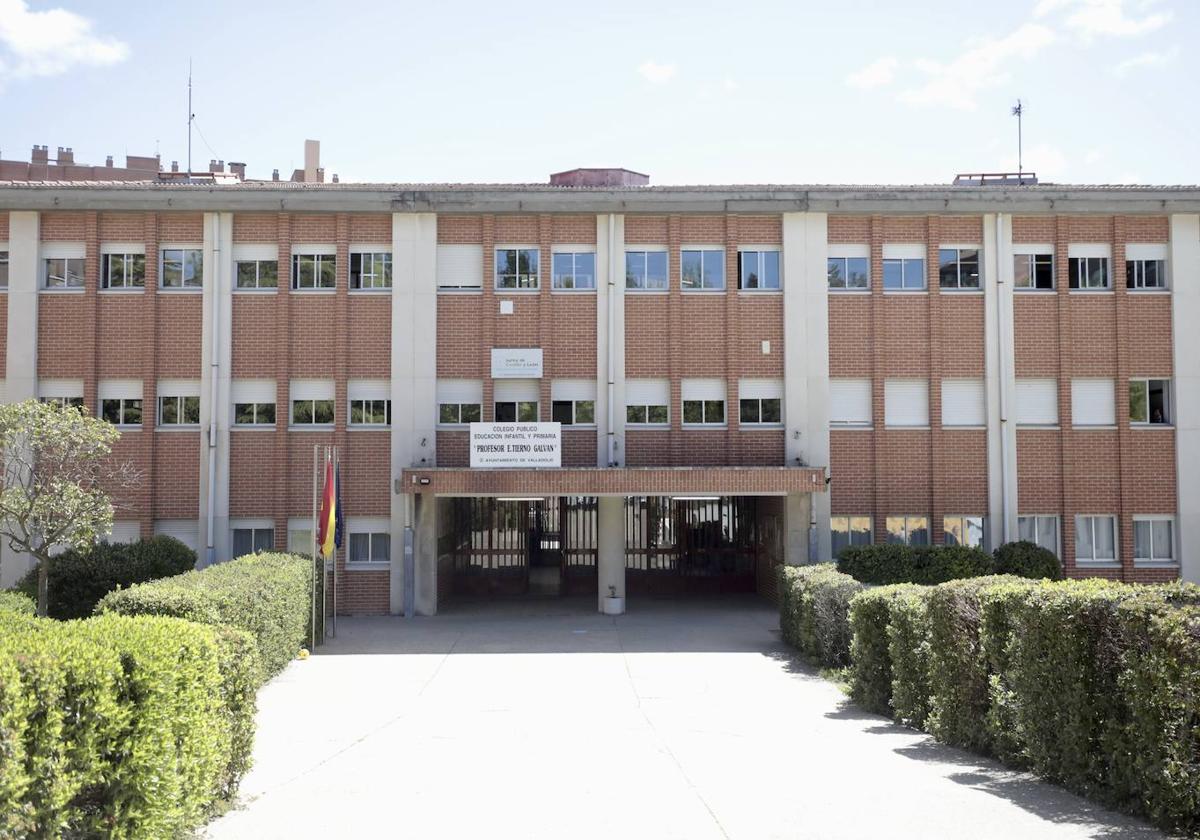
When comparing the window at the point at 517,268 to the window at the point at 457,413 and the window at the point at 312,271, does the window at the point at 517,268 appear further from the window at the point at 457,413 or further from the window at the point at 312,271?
the window at the point at 312,271

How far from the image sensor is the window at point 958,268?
26906mm

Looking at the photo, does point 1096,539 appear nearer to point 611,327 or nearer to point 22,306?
point 611,327

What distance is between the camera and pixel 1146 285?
27.0m

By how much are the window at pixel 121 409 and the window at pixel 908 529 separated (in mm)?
18435

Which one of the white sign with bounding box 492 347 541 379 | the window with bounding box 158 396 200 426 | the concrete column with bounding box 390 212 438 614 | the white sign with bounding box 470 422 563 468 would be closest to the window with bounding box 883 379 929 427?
the white sign with bounding box 470 422 563 468

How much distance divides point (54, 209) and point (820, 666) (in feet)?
68.3

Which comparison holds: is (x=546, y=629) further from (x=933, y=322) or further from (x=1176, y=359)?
(x=1176, y=359)

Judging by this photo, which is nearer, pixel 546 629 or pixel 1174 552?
pixel 546 629

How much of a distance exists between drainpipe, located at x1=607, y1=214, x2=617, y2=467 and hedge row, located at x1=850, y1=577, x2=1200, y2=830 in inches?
493

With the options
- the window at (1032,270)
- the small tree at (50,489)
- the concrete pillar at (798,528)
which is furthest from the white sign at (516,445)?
the window at (1032,270)

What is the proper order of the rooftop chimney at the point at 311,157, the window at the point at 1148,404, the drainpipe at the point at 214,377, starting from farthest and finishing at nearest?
the rooftop chimney at the point at 311,157, the window at the point at 1148,404, the drainpipe at the point at 214,377

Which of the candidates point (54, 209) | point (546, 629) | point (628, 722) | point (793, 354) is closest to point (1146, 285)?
point (793, 354)

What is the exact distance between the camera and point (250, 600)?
1588 centimetres

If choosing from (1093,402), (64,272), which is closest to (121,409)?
(64,272)
